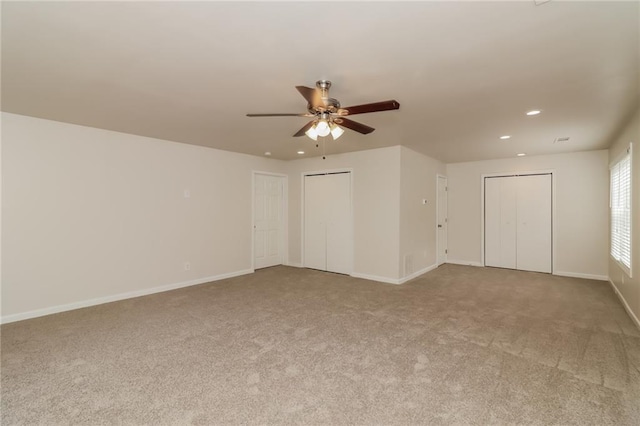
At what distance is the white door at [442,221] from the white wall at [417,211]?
0.25 meters

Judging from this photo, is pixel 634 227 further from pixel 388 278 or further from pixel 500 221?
pixel 388 278

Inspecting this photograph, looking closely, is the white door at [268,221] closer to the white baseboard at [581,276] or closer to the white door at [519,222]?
the white door at [519,222]

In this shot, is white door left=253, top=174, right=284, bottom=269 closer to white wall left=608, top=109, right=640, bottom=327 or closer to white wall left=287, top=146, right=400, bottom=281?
white wall left=287, top=146, right=400, bottom=281

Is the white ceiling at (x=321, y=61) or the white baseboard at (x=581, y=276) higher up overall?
the white ceiling at (x=321, y=61)

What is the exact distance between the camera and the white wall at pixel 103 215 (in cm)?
350

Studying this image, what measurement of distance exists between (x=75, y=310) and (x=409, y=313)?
4.20m

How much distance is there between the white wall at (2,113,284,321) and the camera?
138 inches

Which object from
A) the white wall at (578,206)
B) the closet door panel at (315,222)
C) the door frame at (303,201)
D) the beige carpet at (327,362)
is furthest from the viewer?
the closet door panel at (315,222)

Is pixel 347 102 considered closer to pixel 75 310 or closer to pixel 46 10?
pixel 46 10

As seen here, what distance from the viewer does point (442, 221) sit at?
22.2 ft

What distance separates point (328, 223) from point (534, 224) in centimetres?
411

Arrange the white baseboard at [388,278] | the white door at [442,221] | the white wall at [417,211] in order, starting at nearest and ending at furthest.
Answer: the white baseboard at [388,278] < the white wall at [417,211] < the white door at [442,221]

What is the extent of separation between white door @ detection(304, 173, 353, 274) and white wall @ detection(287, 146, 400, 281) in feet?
0.66

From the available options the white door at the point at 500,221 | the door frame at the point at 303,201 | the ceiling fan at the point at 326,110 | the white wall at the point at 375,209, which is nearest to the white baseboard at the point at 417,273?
the white wall at the point at 375,209
